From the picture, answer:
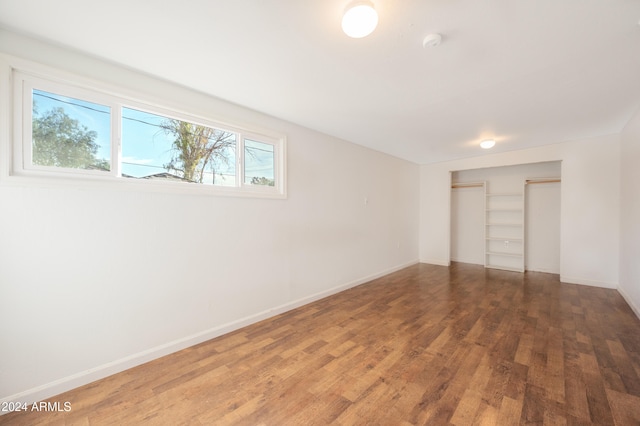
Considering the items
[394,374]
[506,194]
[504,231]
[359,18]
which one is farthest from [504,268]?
[359,18]

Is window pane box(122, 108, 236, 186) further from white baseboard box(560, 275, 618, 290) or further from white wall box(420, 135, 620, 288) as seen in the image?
white baseboard box(560, 275, 618, 290)

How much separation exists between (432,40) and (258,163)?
2.22 m

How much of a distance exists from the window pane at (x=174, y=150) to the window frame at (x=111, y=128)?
0.06 meters

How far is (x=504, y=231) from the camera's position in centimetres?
575

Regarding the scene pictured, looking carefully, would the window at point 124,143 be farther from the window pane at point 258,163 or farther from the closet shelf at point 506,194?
the closet shelf at point 506,194

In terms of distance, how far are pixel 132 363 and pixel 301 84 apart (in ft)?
9.69

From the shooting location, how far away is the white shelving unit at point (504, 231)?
18.1ft

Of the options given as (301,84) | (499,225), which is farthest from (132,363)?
(499,225)

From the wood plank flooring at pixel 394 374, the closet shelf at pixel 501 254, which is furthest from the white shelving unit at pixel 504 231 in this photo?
the wood plank flooring at pixel 394 374

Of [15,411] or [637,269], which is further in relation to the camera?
[637,269]

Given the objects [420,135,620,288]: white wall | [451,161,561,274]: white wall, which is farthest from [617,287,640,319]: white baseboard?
[451,161,561,274]: white wall

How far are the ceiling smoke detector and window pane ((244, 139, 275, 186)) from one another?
6.92ft

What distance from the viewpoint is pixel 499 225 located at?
579cm

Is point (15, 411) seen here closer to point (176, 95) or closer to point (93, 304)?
point (93, 304)
